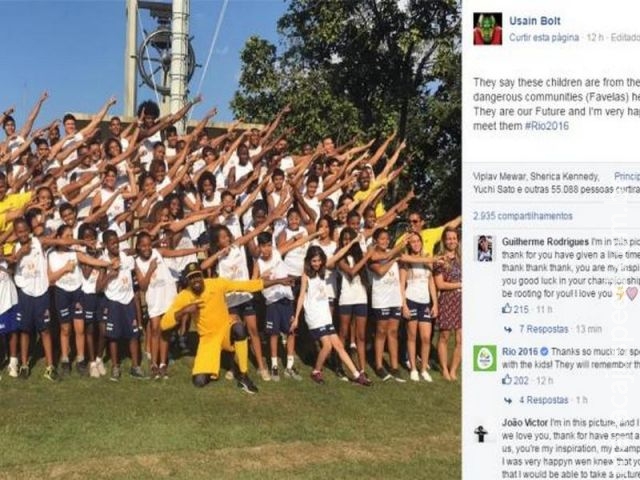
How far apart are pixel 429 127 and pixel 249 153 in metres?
9.36

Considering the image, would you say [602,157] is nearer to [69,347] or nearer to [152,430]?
[152,430]

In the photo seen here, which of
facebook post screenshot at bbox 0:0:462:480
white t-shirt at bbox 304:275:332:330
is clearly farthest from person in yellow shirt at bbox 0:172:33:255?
white t-shirt at bbox 304:275:332:330

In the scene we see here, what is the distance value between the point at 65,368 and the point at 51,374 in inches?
9.1

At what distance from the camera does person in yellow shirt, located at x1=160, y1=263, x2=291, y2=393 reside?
26.0ft

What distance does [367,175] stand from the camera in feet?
35.0

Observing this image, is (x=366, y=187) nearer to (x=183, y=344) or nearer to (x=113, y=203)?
(x=183, y=344)

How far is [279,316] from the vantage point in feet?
28.4

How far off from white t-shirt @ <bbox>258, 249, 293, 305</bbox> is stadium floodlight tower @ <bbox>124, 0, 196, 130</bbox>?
18.0 feet

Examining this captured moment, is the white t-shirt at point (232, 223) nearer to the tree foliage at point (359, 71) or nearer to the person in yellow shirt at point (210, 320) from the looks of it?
the person in yellow shirt at point (210, 320)

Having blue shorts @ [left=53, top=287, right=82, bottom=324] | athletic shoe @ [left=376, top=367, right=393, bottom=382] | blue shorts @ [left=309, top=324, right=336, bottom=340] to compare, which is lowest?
athletic shoe @ [left=376, top=367, right=393, bottom=382]

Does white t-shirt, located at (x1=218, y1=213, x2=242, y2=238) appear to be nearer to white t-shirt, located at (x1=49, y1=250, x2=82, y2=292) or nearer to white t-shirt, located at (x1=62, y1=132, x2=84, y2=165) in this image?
white t-shirt, located at (x1=49, y1=250, x2=82, y2=292)

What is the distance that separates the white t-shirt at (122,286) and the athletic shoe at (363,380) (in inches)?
106

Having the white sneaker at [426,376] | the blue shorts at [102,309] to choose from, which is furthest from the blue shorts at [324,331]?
the blue shorts at [102,309]

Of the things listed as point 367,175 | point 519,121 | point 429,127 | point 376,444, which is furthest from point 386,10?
point 519,121
